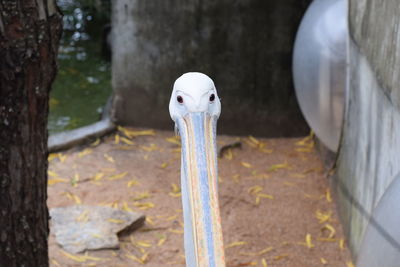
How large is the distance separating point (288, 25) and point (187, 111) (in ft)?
11.9

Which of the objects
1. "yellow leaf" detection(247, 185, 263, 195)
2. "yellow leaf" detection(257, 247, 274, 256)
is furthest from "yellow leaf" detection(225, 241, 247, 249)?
"yellow leaf" detection(247, 185, 263, 195)

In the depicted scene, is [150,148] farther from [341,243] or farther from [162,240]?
[341,243]

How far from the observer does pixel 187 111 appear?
2.49 metres

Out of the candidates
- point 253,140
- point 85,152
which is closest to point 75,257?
point 85,152

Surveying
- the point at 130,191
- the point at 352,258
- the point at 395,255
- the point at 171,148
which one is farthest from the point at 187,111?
the point at 171,148

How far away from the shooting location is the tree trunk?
9.70 feet

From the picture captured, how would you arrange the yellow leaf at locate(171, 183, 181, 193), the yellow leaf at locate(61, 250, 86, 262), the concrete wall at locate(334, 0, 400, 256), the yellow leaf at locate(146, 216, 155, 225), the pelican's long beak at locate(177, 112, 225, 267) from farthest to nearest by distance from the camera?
the yellow leaf at locate(171, 183, 181, 193) → the yellow leaf at locate(146, 216, 155, 225) → the yellow leaf at locate(61, 250, 86, 262) → the concrete wall at locate(334, 0, 400, 256) → the pelican's long beak at locate(177, 112, 225, 267)

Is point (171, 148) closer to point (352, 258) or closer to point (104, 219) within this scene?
point (104, 219)

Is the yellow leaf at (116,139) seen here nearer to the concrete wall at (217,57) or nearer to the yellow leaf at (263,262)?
the concrete wall at (217,57)

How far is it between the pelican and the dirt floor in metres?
1.84

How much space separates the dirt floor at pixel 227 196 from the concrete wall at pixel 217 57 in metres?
0.19

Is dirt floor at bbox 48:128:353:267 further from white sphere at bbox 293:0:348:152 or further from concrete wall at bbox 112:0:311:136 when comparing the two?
white sphere at bbox 293:0:348:152

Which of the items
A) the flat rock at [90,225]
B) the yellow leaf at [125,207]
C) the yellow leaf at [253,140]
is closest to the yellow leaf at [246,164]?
the yellow leaf at [253,140]

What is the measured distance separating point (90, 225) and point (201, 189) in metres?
2.42
